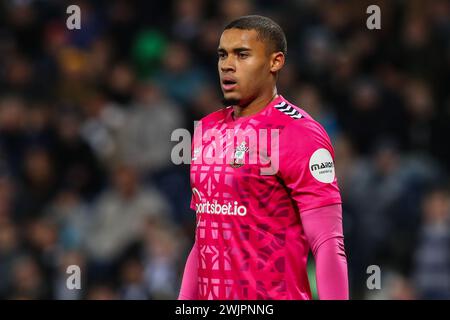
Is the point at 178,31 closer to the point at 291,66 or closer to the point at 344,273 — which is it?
the point at 291,66

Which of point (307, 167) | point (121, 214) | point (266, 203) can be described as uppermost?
point (307, 167)

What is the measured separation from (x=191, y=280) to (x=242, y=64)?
0.93m

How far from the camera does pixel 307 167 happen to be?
3.95 m

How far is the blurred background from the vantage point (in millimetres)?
9078

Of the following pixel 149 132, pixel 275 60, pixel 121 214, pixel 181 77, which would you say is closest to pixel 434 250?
pixel 121 214

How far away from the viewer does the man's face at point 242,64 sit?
4.15m

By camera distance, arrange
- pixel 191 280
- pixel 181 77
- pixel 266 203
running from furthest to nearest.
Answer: pixel 181 77 → pixel 191 280 → pixel 266 203

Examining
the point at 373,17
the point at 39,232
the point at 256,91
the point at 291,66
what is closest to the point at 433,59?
the point at 373,17

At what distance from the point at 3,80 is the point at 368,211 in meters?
4.41

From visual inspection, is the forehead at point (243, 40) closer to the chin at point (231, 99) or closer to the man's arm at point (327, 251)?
the chin at point (231, 99)

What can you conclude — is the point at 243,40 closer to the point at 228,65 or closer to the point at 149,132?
the point at 228,65

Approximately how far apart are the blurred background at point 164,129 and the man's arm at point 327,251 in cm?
Result: 461

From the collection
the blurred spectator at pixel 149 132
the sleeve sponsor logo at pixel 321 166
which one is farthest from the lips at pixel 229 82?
the blurred spectator at pixel 149 132

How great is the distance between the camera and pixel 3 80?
11.2 metres
